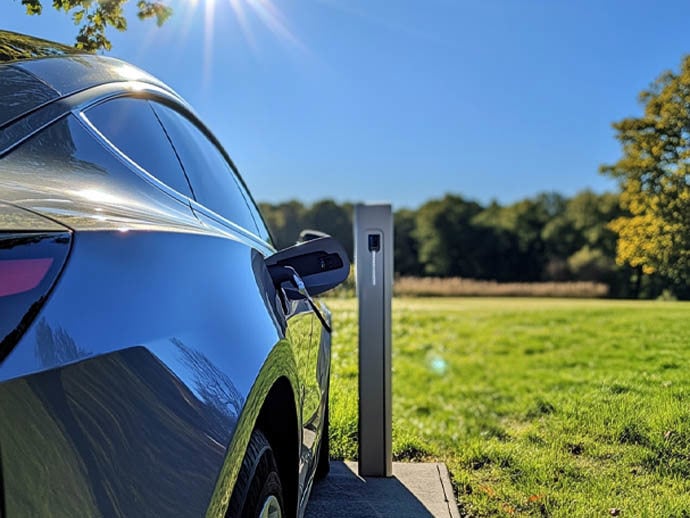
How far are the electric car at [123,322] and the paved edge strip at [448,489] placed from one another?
1.72 meters

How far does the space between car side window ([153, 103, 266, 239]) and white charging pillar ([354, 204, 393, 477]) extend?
1.03 m

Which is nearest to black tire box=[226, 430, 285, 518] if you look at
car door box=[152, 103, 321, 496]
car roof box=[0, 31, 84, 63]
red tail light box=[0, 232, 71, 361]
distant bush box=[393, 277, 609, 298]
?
car door box=[152, 103, 321, 496]

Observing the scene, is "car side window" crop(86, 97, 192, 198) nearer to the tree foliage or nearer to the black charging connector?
the black charging connector

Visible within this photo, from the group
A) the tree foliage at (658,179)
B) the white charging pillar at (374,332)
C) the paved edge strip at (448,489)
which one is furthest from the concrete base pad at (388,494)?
the tree foliage at (658,179)

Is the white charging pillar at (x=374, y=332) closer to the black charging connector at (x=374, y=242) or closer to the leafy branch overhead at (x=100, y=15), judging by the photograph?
the black charging connector at (x=374, y=242)

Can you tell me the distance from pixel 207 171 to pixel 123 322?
1.37 metres

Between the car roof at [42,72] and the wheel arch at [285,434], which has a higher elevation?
the car roof at [42,72]

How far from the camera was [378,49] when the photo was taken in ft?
16.5

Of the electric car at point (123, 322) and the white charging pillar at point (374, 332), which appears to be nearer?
the electric car at point (123, 322)

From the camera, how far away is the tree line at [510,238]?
3.97 meters

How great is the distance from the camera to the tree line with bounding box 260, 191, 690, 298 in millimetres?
3969

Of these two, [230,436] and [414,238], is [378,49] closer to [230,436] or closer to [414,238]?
[414,238]

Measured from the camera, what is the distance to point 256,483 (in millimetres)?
1414

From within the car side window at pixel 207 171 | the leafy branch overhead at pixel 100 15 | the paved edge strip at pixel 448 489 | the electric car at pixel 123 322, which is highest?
the leafy branch overhead at pixel 100 15
